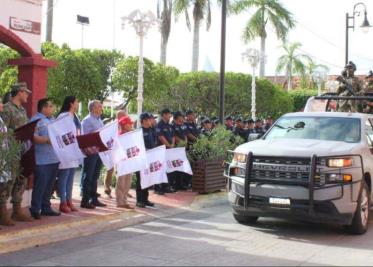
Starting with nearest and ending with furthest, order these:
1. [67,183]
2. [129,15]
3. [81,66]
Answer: [67,183] < [129,15] < [81,66]

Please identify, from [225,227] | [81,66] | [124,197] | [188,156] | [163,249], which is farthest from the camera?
[81,66]

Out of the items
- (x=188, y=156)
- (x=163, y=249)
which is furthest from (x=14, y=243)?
(x=188, y=156)

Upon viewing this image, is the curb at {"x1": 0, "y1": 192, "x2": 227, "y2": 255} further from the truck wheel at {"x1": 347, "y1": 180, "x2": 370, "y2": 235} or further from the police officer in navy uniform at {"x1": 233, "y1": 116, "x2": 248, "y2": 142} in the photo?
the police officer in navy uniform at {"x1": 233, "y1": 116, "x2": 248, "y2": 142}

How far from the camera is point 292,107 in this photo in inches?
1599

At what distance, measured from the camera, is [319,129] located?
927 cm

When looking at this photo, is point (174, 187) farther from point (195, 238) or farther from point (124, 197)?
point (195, 238)

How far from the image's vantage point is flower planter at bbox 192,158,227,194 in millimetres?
12391

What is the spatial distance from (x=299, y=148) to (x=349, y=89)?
22.5ft

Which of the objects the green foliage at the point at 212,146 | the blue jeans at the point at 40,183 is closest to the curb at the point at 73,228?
the blue jeans at the point at 40,183

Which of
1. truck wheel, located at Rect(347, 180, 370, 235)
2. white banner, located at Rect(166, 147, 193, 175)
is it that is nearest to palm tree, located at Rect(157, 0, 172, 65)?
Result: white banner, located at Rect(166, 147, 193, 175)

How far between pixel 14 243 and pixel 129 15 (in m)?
9.30

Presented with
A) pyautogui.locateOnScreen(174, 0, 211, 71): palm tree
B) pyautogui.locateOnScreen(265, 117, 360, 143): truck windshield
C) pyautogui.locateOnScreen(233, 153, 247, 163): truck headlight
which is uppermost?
pyautogui.locateOnScreen(174, 0, 211, 71): palm tree

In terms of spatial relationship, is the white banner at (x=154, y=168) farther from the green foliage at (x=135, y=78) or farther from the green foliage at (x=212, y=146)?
the green foliage at (x=135, y=78)

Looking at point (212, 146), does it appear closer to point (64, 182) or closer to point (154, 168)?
point (154, 168)
